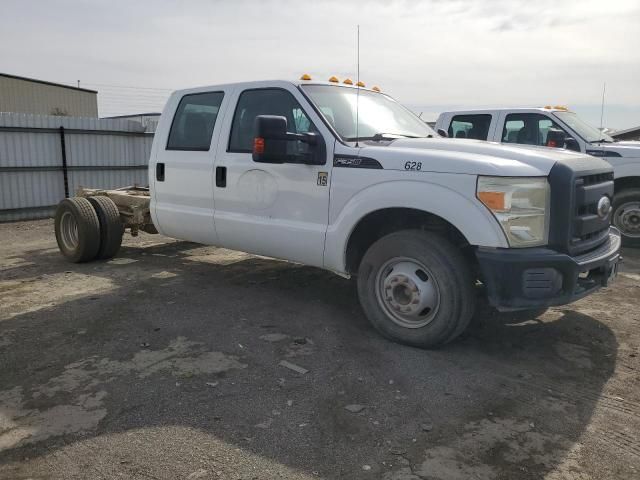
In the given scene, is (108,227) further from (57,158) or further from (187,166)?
(57,158)

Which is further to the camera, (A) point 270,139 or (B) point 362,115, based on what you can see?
(B) point 362,115

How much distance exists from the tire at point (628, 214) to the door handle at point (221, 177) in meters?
5.95

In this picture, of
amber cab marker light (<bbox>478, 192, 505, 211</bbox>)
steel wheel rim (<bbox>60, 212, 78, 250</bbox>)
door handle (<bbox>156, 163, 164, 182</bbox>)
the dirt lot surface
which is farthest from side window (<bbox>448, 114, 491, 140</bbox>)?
steel wheel rim (<bbox>60, 212, 78, 250</bbox>)

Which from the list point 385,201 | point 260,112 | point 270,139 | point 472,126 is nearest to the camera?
point 385,201

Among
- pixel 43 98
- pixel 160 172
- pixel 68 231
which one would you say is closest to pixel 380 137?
pixel 160 172

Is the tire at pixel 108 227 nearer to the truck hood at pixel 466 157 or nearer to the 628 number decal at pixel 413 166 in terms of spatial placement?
the truck hood at pixel 466 157

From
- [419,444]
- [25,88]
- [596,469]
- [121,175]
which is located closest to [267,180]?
[419,444]

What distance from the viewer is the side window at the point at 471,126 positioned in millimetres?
8797

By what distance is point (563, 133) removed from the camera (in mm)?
7719

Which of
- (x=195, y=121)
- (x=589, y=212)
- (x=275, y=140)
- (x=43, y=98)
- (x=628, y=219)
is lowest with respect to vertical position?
(x=628, y=219)

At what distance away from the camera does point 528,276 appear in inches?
136

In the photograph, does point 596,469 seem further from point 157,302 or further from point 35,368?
point 157,302

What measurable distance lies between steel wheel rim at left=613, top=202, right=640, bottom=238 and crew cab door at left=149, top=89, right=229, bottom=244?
6182 mm

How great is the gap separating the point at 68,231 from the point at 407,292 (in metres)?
5.03
